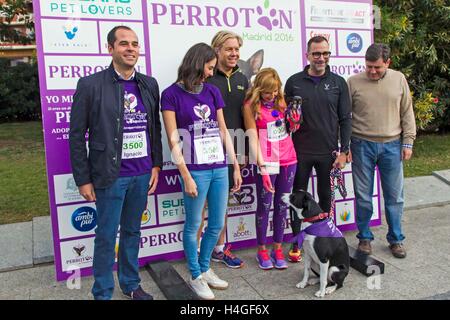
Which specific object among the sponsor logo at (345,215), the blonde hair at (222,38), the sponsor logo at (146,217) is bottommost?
the sponsor logo at (345,215)

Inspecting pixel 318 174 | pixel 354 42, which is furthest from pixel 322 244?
pixel 354 42

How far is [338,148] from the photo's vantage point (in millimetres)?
3994

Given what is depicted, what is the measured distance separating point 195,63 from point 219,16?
1203 millimetres

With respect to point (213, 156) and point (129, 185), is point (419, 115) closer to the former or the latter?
point (213, 156)

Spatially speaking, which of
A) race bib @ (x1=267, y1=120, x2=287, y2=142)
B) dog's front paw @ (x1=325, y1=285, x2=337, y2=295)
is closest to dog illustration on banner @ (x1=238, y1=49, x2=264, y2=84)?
race bib @ (x1=267, y1=120, x2=287, y2=142)

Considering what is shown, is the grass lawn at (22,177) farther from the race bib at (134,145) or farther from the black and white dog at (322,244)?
the black and white dog at (322,244)

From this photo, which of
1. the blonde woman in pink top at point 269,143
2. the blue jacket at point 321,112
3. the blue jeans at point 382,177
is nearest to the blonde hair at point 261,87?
the blonde woman in pink top at point 269,143

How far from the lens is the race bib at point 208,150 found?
10.6 feet

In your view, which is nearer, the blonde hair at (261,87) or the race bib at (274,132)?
the blonde hair at (261,87)

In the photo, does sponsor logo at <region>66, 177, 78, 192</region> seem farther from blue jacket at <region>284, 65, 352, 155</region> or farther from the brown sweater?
the brown sweater

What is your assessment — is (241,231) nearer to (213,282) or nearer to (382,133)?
(213,282)

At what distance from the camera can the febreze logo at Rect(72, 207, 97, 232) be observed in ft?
12.2
